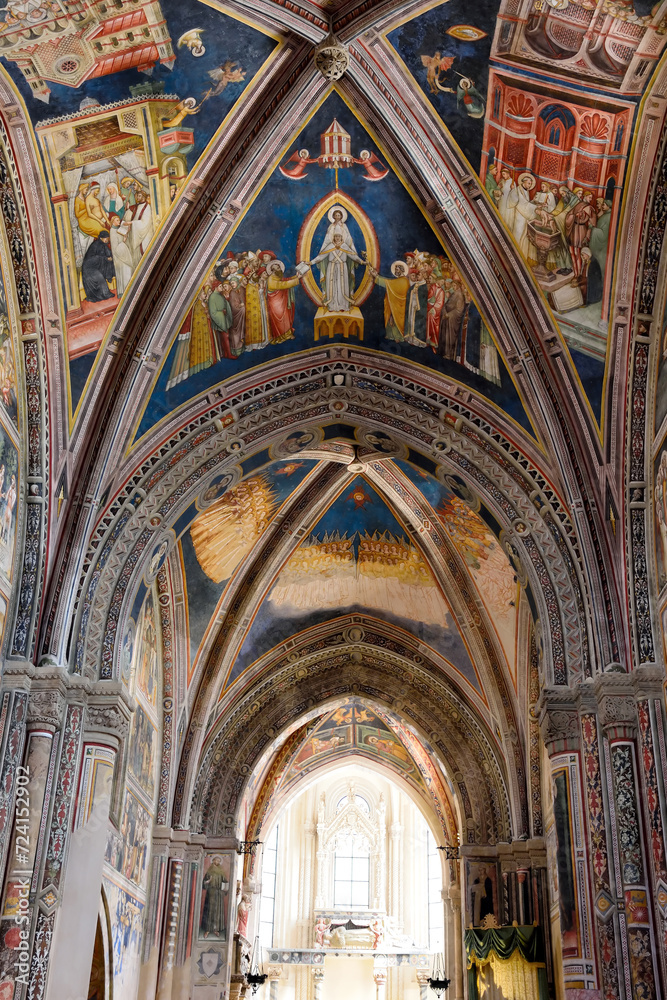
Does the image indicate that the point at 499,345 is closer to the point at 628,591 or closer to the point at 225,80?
the point at 628,591

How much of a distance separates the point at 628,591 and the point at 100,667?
6.18 metres

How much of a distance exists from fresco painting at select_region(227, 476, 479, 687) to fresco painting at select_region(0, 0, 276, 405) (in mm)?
6699

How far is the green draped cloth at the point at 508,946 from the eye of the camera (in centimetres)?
1558

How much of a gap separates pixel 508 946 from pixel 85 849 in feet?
26.5

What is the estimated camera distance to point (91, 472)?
12.3 meters

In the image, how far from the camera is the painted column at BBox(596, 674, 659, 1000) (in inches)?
385

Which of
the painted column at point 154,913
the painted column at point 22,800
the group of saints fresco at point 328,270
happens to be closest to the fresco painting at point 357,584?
the painted column at point 154,913

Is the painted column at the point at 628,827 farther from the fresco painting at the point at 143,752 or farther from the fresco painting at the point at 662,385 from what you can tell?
the fresco painting at the point at 143,752

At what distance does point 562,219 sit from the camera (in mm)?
11680

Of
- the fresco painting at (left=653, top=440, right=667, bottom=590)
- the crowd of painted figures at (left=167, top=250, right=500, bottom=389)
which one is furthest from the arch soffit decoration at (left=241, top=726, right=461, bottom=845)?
the crowd of painted figures at (left=167, top=250, right=500, bottom=389)

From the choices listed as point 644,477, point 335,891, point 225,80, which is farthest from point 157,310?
point 335,891

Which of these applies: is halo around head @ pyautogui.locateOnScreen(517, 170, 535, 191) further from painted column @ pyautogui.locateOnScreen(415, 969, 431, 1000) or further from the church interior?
painted column @ pyautogui.locateOnScreen(415, 969, 431, 1000)

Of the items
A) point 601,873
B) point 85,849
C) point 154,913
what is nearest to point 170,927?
point 154,913

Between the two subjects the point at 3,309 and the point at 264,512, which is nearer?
the point at 3,309
